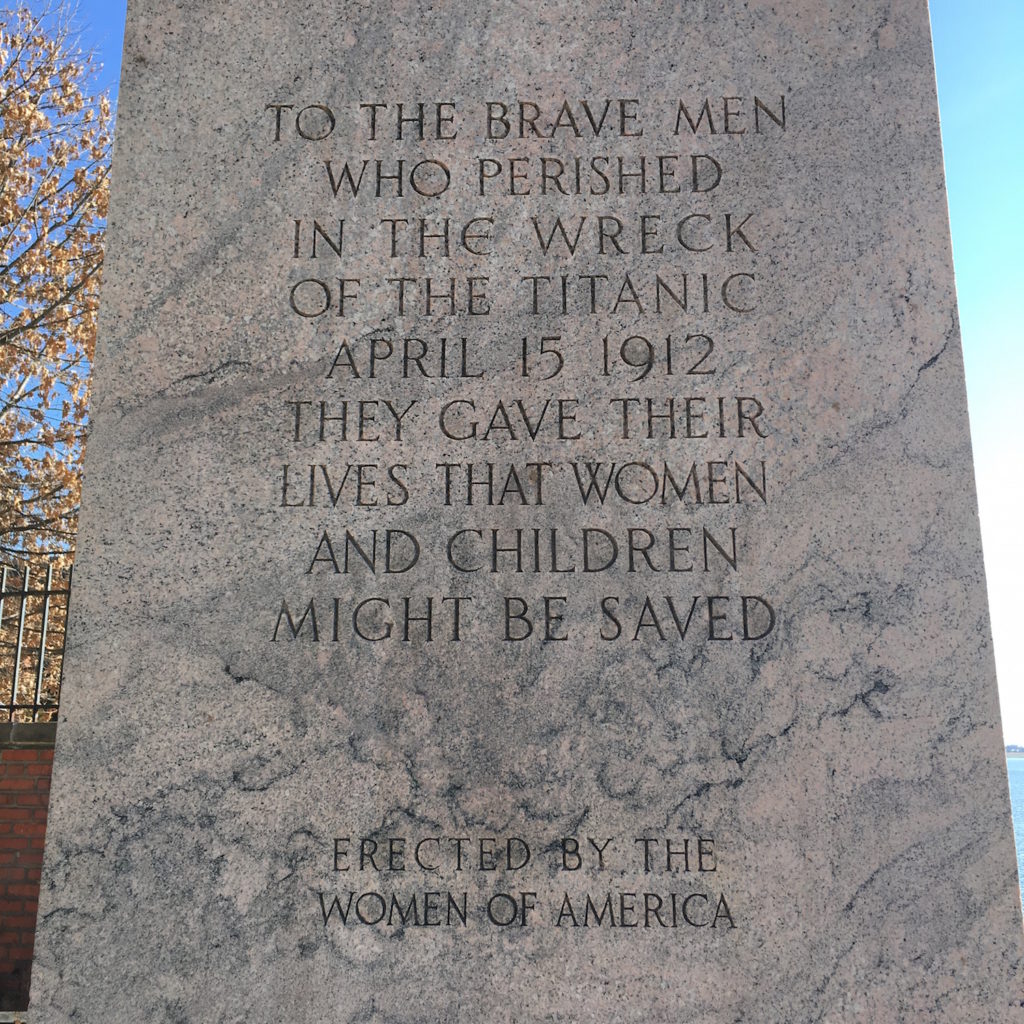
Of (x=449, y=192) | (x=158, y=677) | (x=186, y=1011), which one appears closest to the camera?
(x=186, y=1011)

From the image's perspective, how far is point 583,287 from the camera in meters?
3.84

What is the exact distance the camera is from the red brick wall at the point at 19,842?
954cm

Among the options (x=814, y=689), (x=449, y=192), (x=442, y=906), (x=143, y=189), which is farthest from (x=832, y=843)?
(x=143, y=189)

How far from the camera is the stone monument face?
3410mm

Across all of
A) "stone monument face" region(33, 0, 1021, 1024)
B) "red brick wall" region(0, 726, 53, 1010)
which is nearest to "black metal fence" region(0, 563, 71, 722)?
"red brick wall" region(0, 726, 53, 1010)

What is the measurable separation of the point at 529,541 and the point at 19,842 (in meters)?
8.00

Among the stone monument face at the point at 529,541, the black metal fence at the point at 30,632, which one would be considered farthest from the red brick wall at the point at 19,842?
the stone monument face at the point at 529,541

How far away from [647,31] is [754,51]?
41 centimetres

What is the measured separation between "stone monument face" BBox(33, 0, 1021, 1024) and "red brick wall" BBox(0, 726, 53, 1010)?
6.75 metres

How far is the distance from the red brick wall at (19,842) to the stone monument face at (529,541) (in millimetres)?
6749

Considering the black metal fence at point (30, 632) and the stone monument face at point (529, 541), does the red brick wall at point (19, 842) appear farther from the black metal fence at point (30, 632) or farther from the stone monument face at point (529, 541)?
the stone monument face at point (529, 541)

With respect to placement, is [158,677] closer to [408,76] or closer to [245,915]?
[245,915]

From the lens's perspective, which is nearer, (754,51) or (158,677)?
(158,677)

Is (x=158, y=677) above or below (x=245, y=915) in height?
above
